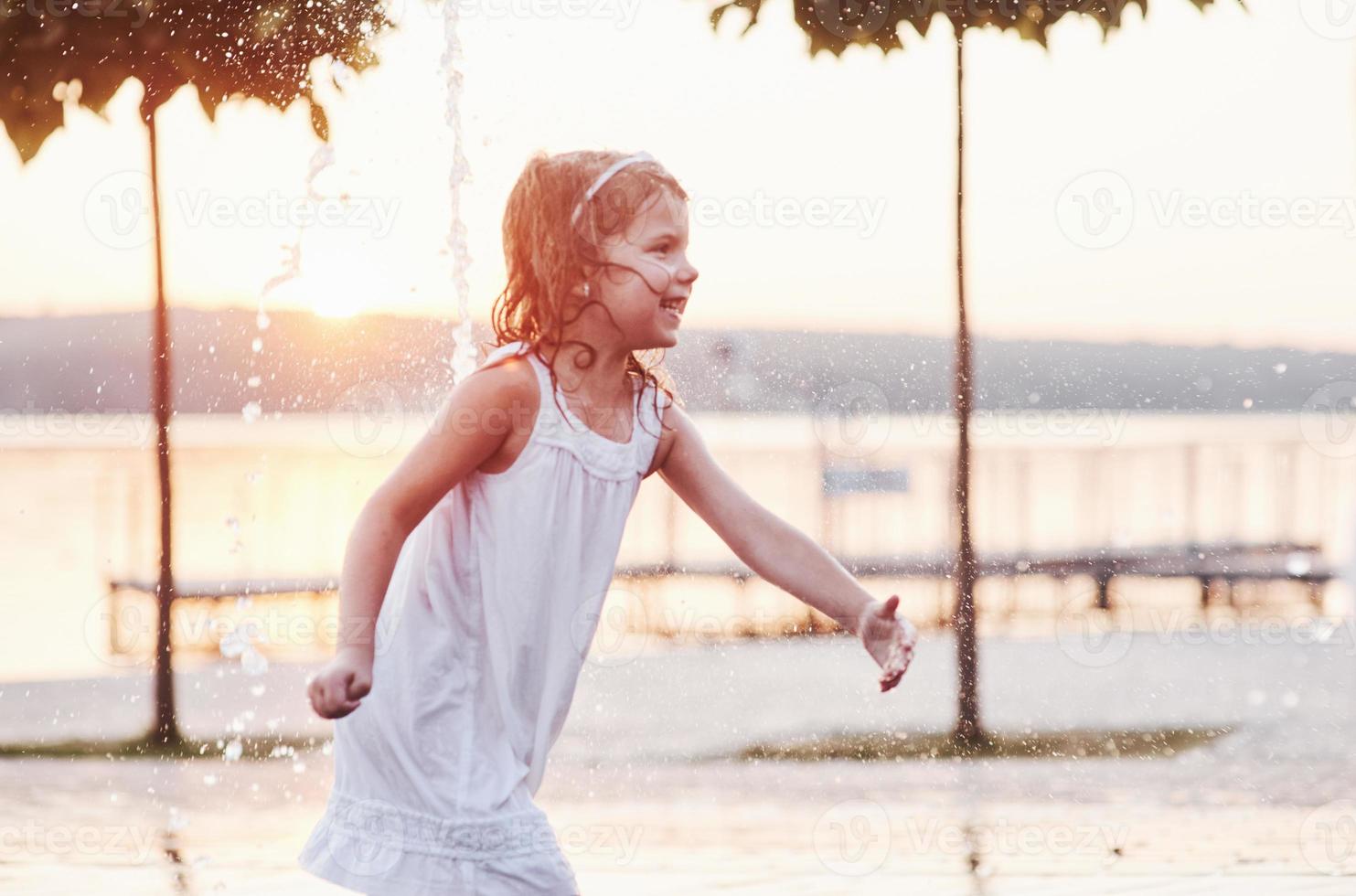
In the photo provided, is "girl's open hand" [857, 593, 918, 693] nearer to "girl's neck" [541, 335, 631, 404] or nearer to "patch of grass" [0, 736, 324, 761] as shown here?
"girl's neck" [541, 335, 631, 404]

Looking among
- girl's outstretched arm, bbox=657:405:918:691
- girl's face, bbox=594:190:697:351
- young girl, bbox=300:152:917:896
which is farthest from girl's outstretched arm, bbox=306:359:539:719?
girl's outstretched arm, bbox=657:405:918:691

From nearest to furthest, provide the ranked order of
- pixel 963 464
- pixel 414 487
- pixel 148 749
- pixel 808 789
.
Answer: pixel 414 487, pixel 808 789, pixel 148 749, pixel 963 464

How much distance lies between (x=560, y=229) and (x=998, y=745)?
4664mm

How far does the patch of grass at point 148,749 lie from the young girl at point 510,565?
4.41 meters

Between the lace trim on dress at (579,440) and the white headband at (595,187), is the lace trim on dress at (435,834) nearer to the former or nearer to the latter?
the lace trim on dress at (579,440)

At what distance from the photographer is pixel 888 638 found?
2.47 m

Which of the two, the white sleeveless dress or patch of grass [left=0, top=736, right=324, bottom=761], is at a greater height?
the white sleeveless dress

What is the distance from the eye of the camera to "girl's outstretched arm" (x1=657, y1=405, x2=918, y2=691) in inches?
104

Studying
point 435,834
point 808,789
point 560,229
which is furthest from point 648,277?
point 808,789

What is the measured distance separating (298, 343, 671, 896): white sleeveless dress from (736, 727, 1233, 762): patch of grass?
13.2ft

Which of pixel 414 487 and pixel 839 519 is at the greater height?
pixel 414 487

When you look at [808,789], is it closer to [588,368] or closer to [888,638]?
[888,638]

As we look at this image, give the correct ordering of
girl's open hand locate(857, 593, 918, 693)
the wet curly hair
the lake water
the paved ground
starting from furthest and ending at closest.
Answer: the lake water < the paved ground < the wet curly hair < girl's open hand locate(857, 593, 918, 693)

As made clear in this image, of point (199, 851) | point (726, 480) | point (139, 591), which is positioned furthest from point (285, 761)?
point (726, 480)
